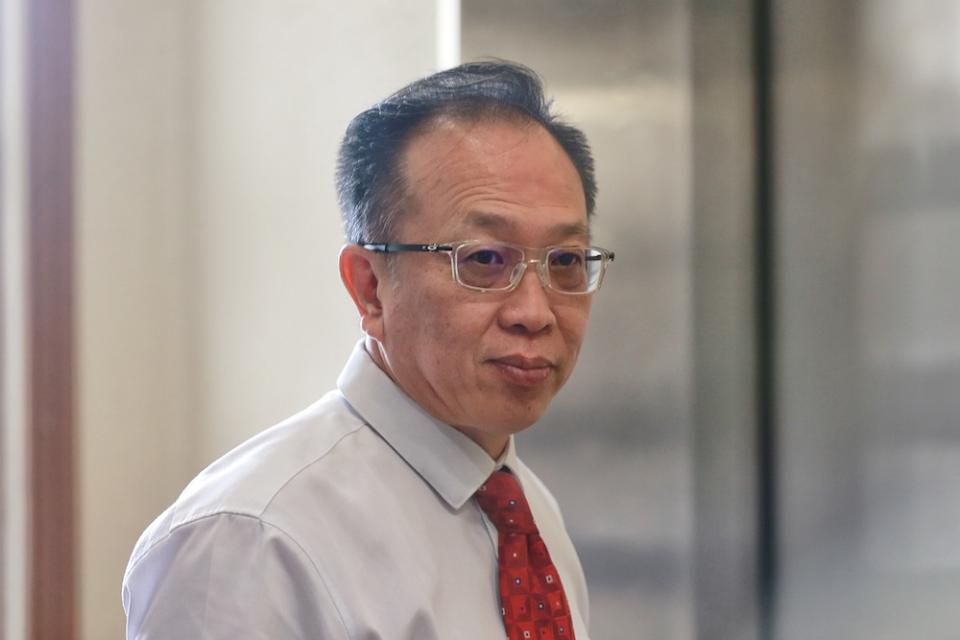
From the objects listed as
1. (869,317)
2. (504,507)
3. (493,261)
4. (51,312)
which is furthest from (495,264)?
(51,312)

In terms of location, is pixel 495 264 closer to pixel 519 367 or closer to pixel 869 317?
pixel 519 367

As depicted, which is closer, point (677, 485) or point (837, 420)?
point (837, 420)

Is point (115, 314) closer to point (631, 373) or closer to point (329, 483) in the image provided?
point (631, 373)

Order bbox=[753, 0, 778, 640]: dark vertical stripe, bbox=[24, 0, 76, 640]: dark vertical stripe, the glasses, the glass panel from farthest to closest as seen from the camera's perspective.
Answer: bbox=[24, 0, 76, 640]: dark vertical stripe < bbox=[753, 0, 778, 640]: dark vertical stripe < the glass panel < the glasses

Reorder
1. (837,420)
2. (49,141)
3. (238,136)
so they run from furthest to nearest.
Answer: (238,136) → (49,141) → (837,420)

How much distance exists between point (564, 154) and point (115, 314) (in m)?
1.32

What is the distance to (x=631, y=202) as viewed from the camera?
73.0 inches

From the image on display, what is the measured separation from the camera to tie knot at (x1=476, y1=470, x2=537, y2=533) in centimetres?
119

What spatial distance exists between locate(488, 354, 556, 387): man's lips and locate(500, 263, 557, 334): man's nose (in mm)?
28

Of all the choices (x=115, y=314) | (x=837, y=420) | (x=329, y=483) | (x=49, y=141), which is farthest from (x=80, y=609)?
(x=837, y=420)

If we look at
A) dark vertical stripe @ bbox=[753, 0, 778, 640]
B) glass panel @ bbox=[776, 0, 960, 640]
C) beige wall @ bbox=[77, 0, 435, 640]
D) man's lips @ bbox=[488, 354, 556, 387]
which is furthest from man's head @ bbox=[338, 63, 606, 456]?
beige wall @ bbox=[77, 0, 435, 640]

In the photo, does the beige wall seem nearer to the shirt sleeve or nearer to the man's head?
the man's head

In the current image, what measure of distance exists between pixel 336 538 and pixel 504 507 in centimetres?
23

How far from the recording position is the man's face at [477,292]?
1.12 meters
